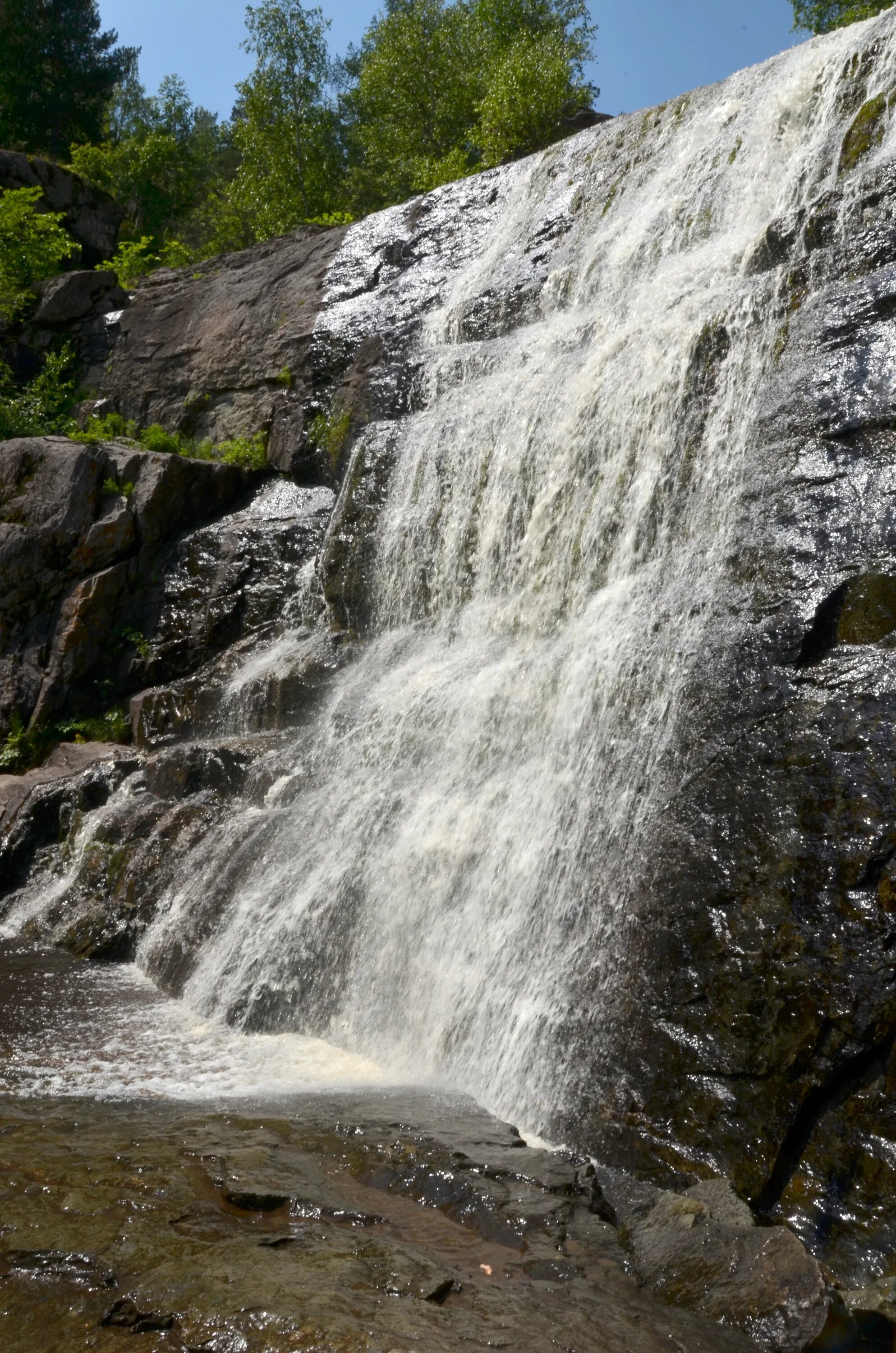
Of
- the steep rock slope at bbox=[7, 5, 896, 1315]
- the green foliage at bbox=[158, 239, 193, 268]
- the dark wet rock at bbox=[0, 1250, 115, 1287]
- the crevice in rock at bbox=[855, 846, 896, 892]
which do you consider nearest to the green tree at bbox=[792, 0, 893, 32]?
the steep rock slope at bbox=[7, 5, 896, 1315]

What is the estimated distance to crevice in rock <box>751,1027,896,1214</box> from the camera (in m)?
4.87

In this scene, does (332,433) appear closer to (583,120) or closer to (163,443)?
(163,443)

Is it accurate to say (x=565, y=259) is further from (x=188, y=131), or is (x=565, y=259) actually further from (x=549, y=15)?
(x=188, y=131)

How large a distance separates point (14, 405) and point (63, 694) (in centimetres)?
785

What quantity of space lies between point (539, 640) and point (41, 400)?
47.0ft

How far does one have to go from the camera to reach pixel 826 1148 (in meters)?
4.84

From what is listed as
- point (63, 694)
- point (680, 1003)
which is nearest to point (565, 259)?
point (63, 694)

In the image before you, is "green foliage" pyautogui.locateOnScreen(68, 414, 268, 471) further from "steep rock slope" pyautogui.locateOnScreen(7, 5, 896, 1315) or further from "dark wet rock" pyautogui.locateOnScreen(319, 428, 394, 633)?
A: "dark wet rock" pyautogui.locateOnScreen(319, 428, 394, 633)

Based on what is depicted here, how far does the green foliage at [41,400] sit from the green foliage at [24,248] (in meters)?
1.60

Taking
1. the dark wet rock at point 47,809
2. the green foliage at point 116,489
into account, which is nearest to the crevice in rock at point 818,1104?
the dark wet rock at point 47,809

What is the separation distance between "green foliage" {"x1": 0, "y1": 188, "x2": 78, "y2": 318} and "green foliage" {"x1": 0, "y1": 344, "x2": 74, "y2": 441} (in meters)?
1.60

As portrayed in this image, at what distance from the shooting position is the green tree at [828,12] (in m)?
24.1

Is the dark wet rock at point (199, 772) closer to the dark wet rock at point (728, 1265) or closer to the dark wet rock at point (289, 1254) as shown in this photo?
the dark wet rock at point (289, 1254)

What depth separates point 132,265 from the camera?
22.8 metres
